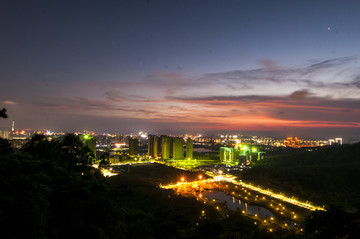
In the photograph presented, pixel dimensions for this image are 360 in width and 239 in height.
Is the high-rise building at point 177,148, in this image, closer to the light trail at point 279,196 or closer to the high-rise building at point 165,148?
the high-rise building at point 165,148

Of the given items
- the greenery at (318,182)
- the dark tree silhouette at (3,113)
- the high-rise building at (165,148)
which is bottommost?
the greenery at (318,182)

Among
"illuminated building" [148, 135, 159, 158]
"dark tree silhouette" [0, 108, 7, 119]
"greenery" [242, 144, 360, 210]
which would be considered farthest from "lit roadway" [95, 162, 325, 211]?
"illuminated building" [148, 135, 159, 158]

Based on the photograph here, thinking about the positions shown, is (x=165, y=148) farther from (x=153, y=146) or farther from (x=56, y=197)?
(x=56, y=197)

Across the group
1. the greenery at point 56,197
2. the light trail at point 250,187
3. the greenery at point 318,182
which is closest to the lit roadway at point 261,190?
the light trail at point 250,187

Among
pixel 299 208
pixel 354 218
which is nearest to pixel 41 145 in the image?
pixel 354 218

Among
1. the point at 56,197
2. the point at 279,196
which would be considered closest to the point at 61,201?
the point at 56,197

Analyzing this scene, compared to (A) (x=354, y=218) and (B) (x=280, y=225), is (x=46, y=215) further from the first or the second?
(B) (x=280, y=225)

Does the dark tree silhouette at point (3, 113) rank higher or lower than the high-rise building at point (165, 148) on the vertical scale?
higher

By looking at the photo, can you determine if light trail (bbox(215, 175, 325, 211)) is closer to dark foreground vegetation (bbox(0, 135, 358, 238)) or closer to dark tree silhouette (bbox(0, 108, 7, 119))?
dark foreground vegetation (bbox(0, 135, 358, 238))
